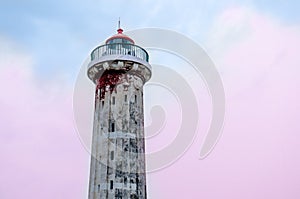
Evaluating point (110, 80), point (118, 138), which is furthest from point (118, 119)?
point (110, 80)

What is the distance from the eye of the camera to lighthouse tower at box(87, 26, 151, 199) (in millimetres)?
18141

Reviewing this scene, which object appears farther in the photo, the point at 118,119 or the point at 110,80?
the point at 110,80

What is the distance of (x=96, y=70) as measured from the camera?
20.2 m

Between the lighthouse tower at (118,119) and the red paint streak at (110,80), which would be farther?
the red paint streak at (110,80)

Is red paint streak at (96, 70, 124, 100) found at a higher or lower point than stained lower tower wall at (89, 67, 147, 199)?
higher

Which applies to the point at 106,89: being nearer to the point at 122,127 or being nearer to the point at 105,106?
the point at 105,106

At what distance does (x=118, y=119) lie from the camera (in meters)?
19.1

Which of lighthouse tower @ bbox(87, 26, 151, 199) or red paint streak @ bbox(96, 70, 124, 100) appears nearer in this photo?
lighthouse tower @ bbox(87, 26, 151, 199)

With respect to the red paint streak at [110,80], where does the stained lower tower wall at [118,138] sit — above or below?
below

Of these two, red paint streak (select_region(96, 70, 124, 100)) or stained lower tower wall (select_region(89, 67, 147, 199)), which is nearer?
stained lower tower wall (select_region(89, 67, 147, 199))

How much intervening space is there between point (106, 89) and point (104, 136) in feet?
8.07

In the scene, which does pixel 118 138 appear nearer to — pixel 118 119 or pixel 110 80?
pixel 118 119

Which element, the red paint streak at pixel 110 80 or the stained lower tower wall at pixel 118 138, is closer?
the stained lower tower wall at pixel 118 138

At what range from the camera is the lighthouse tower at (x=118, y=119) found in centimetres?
1814
